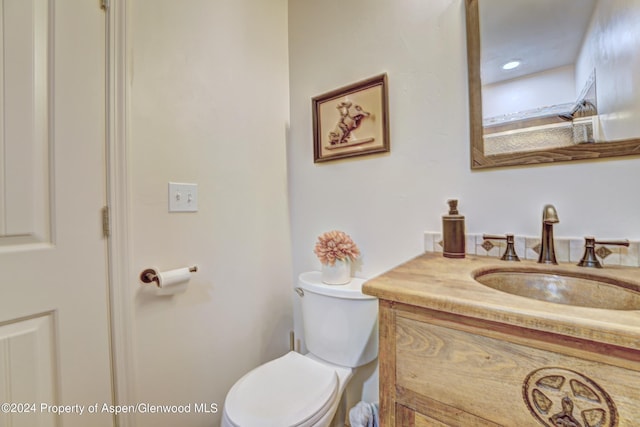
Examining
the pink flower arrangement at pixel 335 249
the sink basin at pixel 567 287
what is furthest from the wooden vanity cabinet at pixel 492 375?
the pink flower arrangement at pixel 335 249

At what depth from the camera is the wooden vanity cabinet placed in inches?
16.1

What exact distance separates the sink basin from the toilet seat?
638 mm

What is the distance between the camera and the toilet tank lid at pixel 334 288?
3.32ft

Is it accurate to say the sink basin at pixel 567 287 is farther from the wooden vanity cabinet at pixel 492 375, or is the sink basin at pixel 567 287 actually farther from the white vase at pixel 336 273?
the white vase at pixel 336 273

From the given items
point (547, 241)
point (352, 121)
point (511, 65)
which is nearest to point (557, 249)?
point (547, 241)

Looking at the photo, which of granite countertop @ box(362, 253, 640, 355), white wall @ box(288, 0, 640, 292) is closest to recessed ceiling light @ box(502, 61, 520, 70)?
white wall @ box(288, 0, 640, 292)

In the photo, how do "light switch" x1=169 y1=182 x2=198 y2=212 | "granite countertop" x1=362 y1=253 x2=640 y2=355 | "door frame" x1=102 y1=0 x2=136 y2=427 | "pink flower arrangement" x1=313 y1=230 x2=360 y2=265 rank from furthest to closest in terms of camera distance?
1. "pink flower arrangement" x1=313 y1=230 x2=360 y2=265
2. "light switch" x1=169 y1=182 x2=198 y2=212
3. "door frame" x1=102 y1=0 x2=136 y2=427
4. "granite countertop" x1=362 y1=253 x2=640 y2=355

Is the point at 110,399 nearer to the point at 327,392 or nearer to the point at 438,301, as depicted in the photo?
the point at 327,392

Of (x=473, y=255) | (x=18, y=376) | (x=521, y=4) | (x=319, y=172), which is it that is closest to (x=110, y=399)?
(x=18, y=376)

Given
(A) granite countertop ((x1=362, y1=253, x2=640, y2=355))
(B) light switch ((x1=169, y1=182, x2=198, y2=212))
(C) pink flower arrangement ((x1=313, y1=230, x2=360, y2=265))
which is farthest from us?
(C) pink flower arrangement ((x1=313, y1=230, x2=360, y2=265))

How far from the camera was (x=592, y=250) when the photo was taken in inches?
29.5

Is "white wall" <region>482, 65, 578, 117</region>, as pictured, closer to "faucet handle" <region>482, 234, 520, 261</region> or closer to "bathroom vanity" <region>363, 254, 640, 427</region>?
"faucet handle" <region>482, 234, 520, 261</region>

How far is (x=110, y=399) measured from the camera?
2.71 feet

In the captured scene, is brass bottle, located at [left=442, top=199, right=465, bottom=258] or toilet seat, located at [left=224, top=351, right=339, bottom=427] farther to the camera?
brass bottle, located at [left=442, top=199, right=465, bottom=258]
